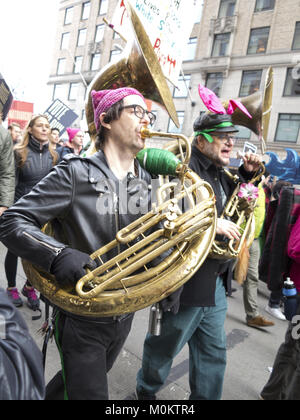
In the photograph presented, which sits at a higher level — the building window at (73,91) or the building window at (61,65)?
the building window at (61,65)

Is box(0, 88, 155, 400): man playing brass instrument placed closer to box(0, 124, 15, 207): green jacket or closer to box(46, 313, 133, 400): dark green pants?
box(46, 313, 133, 400): dark green pants

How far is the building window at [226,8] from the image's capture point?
1941 centimetres

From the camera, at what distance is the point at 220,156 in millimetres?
2184

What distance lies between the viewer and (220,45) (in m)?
19.8

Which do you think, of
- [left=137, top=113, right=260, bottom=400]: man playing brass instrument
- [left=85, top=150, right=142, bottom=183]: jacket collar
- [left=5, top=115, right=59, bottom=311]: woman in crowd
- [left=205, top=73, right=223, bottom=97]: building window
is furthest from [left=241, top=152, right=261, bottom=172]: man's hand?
[left=205, top=73, right=223, bottom=97]: building window

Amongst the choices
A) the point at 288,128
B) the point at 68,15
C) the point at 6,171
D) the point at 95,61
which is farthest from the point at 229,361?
the point at 68,15

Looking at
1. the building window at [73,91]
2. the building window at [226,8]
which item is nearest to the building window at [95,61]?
the building window at [73,91]

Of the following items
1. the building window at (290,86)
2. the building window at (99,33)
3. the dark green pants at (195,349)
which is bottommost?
the dark green pants at (195,349)

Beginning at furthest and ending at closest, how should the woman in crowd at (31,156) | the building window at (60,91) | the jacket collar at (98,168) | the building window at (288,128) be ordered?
1. the building window at (60,91)
2. the building window at (288,128)
3. the woman in crowd at (31,156)
4. the jacket collar at (98,168)

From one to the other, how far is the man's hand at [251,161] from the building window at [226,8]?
20.8 metres

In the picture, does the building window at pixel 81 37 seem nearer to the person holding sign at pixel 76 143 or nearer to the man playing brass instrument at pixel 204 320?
the person holding sign at pixel 76 143
